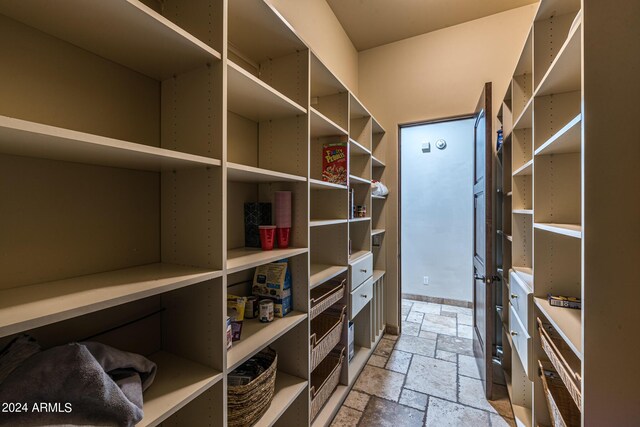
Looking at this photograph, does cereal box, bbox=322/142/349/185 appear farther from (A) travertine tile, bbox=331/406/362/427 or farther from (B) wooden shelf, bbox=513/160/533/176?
(A) travertine tile, bbox=331/406/362/427

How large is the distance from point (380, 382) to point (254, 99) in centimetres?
231

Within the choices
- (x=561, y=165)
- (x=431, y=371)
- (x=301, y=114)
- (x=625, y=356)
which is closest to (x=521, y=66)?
(x=561, y=165)

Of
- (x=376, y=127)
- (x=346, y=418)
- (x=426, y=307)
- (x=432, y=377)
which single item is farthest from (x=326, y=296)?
(x=426, y=307)

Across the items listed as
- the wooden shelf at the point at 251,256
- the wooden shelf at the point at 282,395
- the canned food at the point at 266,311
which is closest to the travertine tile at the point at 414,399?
the wooden shelf at the point at 282,395

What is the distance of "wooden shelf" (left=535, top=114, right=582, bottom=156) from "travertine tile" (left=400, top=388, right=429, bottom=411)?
72.1 inches

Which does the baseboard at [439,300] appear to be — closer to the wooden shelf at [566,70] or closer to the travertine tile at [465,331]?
the travertine tile at [465,331]

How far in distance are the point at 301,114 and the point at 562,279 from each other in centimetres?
158

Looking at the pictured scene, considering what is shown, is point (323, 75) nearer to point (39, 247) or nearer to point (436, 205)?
point (39, 247)

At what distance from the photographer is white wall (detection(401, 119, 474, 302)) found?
3969 millimetres

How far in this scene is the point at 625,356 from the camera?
82 centimetres

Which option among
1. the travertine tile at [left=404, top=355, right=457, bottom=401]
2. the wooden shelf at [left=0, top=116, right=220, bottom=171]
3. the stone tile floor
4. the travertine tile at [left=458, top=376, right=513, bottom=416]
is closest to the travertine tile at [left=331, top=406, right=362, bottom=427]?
the stone tile floor

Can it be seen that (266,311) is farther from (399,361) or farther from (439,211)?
(439,211)

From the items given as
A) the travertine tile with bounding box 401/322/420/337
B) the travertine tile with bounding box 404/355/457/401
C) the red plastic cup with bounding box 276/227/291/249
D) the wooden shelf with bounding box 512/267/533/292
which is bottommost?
the travertine tile with bounding box 401/322/420/337

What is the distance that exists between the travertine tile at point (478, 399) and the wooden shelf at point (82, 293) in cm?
217
